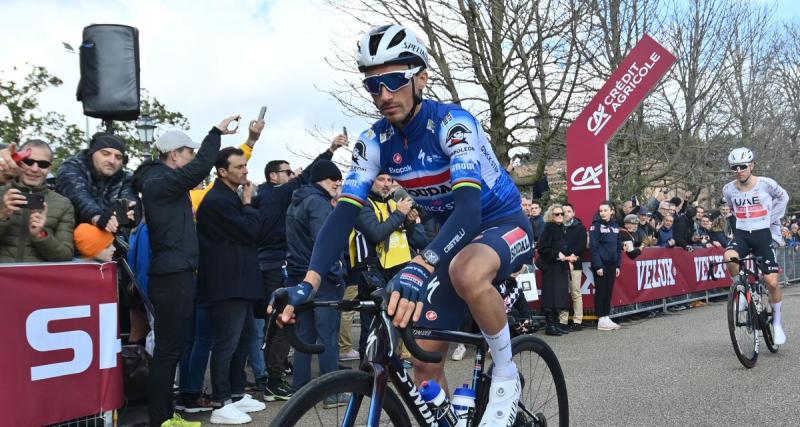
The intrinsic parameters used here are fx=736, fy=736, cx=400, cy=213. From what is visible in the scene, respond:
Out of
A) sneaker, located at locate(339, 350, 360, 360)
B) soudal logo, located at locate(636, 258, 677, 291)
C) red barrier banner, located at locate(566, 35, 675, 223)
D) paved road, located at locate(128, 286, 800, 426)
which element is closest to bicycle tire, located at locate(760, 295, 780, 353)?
paved road, located at locate(128, 286, 800, 426)

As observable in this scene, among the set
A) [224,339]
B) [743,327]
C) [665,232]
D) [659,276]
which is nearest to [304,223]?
[224,339]

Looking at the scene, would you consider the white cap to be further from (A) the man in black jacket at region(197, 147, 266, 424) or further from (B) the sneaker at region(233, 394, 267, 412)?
(B) the sneaker at region(233, 394, 267, 412)

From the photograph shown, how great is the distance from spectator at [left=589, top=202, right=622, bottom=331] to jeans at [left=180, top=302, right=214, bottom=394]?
6889 millimetres

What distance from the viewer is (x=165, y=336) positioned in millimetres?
5258

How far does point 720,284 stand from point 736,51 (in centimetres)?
1251

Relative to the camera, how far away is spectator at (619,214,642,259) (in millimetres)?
12461

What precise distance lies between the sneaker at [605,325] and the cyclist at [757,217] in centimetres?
298

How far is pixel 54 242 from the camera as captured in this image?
4.85 m

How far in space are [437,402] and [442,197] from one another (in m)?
0.99

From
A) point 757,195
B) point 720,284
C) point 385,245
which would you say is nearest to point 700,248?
point 720,284

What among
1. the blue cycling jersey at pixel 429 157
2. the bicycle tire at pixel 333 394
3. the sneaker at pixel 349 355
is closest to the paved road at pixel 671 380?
the sneaker at pixel 349 355

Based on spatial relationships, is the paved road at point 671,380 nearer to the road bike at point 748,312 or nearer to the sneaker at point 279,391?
the sneaker at point 279,391

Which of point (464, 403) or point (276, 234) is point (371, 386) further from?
A: point (276, 234)

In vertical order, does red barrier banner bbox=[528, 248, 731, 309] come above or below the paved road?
above
